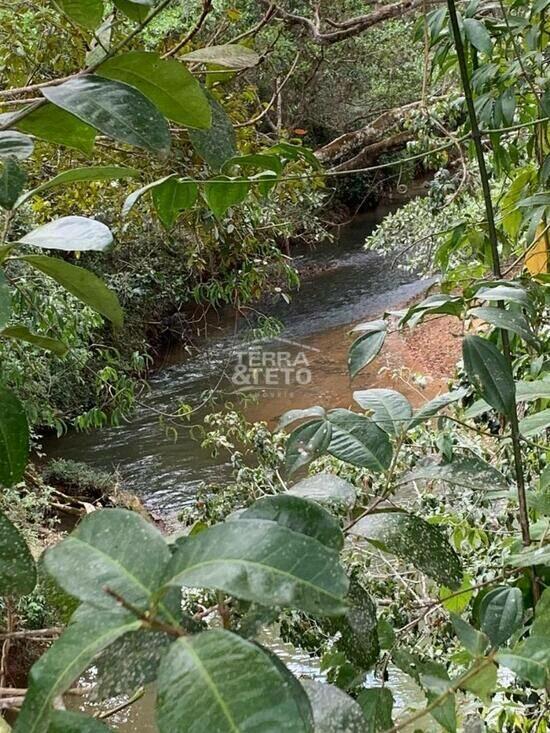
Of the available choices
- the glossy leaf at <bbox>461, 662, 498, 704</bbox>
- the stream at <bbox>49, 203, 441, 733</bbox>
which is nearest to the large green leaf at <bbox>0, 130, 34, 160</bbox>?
the glossy leaf at <bbox>461, 662, 498, 704</bbox>

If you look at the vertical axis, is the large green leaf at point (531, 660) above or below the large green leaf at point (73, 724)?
below

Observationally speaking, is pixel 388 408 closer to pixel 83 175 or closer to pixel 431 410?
pixel 431 410

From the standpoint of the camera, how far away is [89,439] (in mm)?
4891

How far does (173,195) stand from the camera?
1.72ft

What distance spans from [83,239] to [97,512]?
0.14 m

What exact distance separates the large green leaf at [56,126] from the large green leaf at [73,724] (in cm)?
28

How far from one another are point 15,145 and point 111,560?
9.0 inches

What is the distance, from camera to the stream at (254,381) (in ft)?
13.6

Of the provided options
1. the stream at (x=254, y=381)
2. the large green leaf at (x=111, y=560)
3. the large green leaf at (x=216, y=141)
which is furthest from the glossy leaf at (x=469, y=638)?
the stream at (x=254, y=381)

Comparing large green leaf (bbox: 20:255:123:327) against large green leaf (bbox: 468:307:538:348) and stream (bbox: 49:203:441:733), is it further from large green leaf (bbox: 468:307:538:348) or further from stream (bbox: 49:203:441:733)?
stream (bbox: 49:203:441:733)

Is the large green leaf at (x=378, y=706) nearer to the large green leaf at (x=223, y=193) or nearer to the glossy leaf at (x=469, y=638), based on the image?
the glossy leaf at (x=469, y=638)

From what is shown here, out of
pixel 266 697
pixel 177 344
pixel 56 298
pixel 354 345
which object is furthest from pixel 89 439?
pixel 266 697

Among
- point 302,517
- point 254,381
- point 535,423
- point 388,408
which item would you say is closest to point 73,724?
point 302,517

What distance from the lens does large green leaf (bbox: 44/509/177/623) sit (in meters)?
0.22
